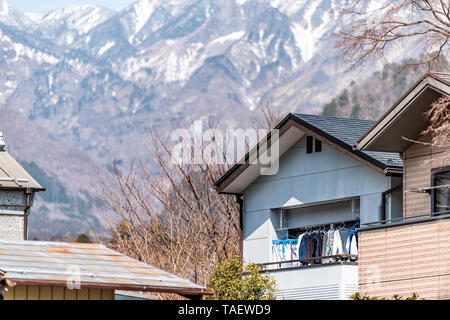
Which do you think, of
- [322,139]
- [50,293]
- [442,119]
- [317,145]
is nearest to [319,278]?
[322,139]

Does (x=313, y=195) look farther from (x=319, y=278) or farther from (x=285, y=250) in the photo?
(x=319, y=278)

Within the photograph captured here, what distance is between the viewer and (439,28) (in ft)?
82.2

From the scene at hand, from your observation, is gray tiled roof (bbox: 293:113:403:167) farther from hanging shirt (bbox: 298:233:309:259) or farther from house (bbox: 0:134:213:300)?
house (bbox: 0:134:213:300)

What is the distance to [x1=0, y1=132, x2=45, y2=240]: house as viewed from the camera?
1495 inches

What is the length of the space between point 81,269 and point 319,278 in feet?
40.7

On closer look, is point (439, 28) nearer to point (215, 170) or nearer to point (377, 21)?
point (377, 21)

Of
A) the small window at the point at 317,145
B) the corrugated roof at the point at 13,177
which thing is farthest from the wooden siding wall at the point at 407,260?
the corrugated roof at the point at 13,177

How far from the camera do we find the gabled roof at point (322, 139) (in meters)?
30.5

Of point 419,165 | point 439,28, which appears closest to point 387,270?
point 419,165

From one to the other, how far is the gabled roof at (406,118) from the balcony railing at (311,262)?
3877mm

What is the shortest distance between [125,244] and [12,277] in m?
30.3

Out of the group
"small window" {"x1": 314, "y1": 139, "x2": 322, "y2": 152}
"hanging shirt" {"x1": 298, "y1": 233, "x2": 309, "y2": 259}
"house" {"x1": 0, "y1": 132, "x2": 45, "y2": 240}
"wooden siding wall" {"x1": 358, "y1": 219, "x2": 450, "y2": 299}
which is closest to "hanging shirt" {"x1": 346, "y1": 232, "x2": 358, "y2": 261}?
"hanging shirt" {"x1": 298, "y1": 233, "x2": 309, "y2": 259}

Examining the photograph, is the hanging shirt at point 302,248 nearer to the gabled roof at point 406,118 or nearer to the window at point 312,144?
the window at point 312,144
